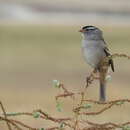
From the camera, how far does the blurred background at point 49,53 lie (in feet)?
60.3

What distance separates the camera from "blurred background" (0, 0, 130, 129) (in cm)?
1838

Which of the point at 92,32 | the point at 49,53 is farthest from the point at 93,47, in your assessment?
the point at 49,53

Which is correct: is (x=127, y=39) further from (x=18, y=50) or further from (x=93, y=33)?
(x=93, y=33)

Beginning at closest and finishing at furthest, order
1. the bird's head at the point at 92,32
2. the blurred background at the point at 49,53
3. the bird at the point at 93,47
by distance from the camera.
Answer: the bird at the point at 93,47
the bird's head at the point at 92,32
the blurred background at the point at 49,53

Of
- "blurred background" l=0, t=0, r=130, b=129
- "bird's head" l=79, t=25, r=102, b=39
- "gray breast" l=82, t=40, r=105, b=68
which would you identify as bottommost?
"gray breast" l=82, t=40, r=105, b=68

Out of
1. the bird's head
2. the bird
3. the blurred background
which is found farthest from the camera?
the blurred background

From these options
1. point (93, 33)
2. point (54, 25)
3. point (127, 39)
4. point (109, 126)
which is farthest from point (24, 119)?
point (54, 25)

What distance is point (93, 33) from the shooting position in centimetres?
748

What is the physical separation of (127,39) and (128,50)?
464 cm

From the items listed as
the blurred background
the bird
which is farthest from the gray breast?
the blurred background

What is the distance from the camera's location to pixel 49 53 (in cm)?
2962

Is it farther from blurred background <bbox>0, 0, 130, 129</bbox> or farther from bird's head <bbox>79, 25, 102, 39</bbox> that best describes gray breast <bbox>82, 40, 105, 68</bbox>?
blurred background <bbox>0, 0, 130, 129</bbox>

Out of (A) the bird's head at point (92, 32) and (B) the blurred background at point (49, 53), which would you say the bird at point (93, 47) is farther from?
(B) the blurred background at point (49, 53)

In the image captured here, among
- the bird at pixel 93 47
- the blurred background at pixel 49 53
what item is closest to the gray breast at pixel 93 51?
the bird at pixel 93 47
